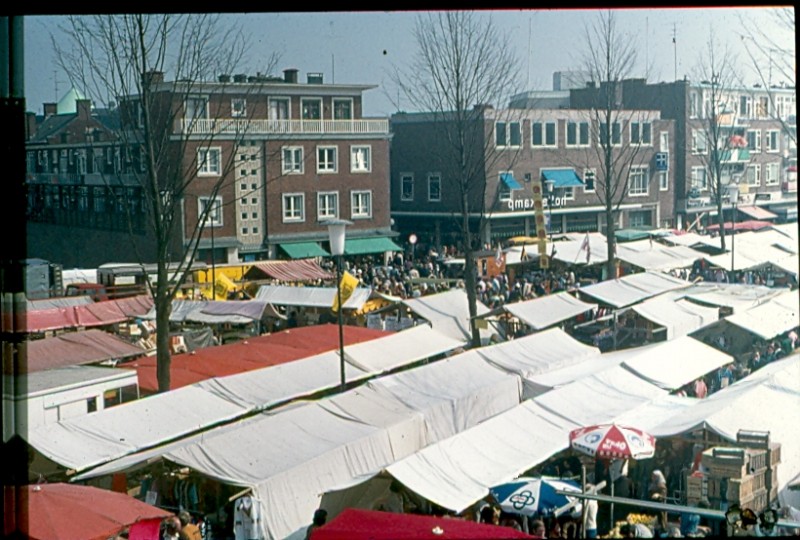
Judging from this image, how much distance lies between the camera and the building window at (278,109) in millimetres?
5301

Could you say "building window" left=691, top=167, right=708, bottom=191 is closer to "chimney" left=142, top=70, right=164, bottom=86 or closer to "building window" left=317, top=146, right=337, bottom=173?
"building window" left=317, top=146, right=337, bottom=173

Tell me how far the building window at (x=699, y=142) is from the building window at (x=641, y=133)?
11.4 inches

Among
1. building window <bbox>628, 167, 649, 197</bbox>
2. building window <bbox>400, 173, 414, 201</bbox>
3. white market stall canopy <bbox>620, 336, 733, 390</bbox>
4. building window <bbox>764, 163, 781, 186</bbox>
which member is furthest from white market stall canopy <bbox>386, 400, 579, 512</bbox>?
building window <bbox>400, 173, 414, 201</bbox>

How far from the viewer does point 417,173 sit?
895cm

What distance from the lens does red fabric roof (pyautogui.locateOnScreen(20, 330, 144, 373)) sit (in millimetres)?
4809

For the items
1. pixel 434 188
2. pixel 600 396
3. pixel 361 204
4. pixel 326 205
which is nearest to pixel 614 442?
pixel 600 396

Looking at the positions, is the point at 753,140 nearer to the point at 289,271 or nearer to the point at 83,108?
the point at 83,108

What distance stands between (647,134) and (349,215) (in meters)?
2.36

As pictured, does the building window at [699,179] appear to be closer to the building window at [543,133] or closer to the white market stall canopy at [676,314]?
the white market stall canopy at [676,314]

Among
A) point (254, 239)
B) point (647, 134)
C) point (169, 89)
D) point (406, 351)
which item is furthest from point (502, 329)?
point (169, 89)

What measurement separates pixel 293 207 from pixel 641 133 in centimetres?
240

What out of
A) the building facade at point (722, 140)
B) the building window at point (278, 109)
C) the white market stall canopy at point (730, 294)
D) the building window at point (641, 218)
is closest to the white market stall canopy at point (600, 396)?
the building facade at point (722, 140)

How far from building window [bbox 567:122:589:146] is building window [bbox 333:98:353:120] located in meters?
1.49

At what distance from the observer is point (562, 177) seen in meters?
6.90
